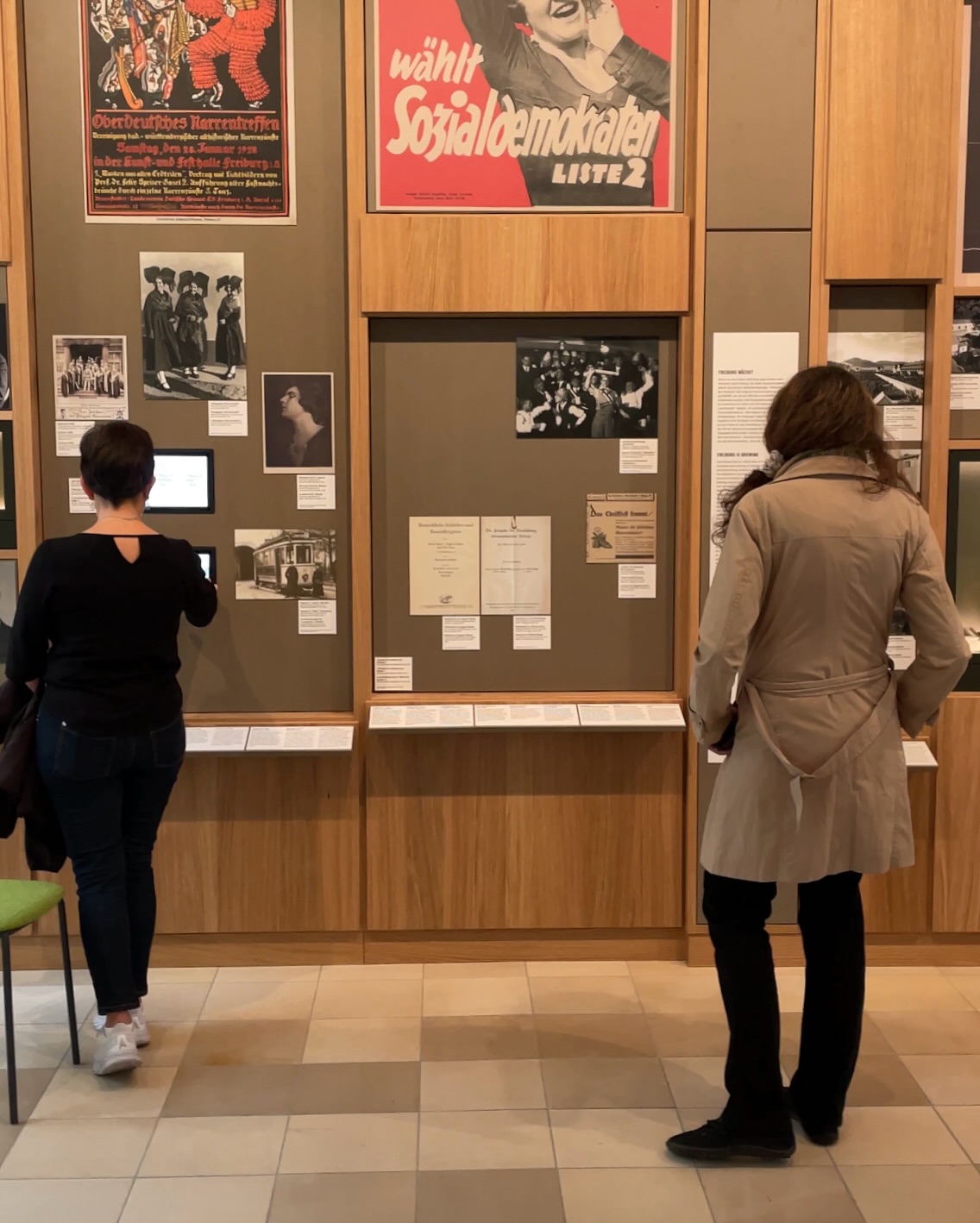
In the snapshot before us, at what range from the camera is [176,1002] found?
10.8ft

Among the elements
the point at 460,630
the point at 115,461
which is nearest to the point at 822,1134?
the point at 460,630

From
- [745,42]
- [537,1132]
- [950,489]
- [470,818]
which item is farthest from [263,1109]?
[745,42]

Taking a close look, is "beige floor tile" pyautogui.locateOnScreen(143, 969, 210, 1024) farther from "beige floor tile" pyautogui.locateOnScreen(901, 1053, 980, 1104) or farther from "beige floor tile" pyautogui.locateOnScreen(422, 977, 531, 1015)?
"beige floor tile" pyautogui.locateOnScreen(901, 1053, 980, 1104)

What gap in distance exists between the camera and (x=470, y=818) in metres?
3.53

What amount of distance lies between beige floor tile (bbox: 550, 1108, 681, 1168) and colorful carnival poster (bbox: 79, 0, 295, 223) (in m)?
2.69

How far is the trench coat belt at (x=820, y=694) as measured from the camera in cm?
232

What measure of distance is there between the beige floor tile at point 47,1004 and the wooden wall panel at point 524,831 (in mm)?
894

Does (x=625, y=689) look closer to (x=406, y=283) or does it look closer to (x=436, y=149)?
(x=406, y=283)

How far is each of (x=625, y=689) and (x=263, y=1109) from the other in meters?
1.65

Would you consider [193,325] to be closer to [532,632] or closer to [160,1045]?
[532,632]

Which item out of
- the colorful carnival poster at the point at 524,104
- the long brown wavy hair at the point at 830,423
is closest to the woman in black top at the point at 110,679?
the colorful carnival poster at the point at 524,104

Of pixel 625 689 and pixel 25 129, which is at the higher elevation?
pixel 25 129

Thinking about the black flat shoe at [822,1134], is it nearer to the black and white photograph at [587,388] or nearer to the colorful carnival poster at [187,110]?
the black and white photograph at [587,388]

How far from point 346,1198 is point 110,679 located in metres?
1.30
